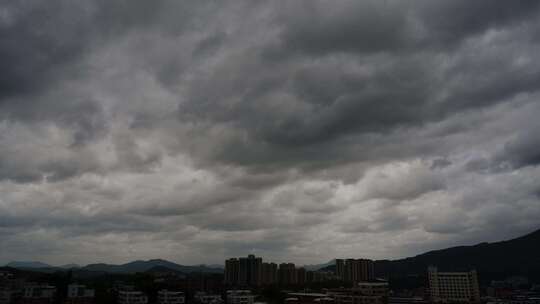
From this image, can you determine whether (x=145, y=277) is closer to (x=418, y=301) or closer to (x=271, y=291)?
(x=271, y=291)

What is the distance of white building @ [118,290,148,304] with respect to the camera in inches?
5650

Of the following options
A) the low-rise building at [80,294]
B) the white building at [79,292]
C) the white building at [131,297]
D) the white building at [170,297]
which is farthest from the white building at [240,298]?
the white building at [79,292]

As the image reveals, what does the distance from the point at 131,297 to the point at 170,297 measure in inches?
657

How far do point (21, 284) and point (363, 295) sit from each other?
12471 centimetres

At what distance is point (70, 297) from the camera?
465 feet

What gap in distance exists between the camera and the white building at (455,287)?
17788cm

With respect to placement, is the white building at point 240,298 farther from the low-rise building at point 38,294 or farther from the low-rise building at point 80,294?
the low-rise building at point 38,294

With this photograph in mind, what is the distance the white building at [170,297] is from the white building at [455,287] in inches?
4106

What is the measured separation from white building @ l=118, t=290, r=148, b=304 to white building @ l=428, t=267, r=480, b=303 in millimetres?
117448

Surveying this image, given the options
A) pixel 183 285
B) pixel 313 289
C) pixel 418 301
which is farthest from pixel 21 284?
pixel 418 301

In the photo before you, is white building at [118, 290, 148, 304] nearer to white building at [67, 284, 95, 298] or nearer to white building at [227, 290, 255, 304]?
white building at [67, 284, 95, 298]

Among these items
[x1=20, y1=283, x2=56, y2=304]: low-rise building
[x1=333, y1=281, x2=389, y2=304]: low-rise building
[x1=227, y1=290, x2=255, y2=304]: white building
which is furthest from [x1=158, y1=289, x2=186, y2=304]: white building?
[x1=333, y1=281, x2=389, y2=304]: low-rise building

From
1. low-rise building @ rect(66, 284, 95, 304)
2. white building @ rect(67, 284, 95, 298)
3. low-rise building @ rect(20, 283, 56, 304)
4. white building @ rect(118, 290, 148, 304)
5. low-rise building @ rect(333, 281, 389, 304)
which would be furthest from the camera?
white building @ rect(67, 284, 95, 298)

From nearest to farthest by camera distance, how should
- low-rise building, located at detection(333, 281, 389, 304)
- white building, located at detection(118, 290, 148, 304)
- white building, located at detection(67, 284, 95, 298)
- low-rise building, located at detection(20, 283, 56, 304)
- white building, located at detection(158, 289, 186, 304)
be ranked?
1. low-rise building, located at detection(333, 281, 389, 304)
2. low-rise building, located at detection(20, 283, 56, 304)
3. white building, located at detection(118, 290, 148, 304)
4. white building, located at detection(67, 284, 95, 298)
5. white building, located at detection(158, 289, 186, 304)
